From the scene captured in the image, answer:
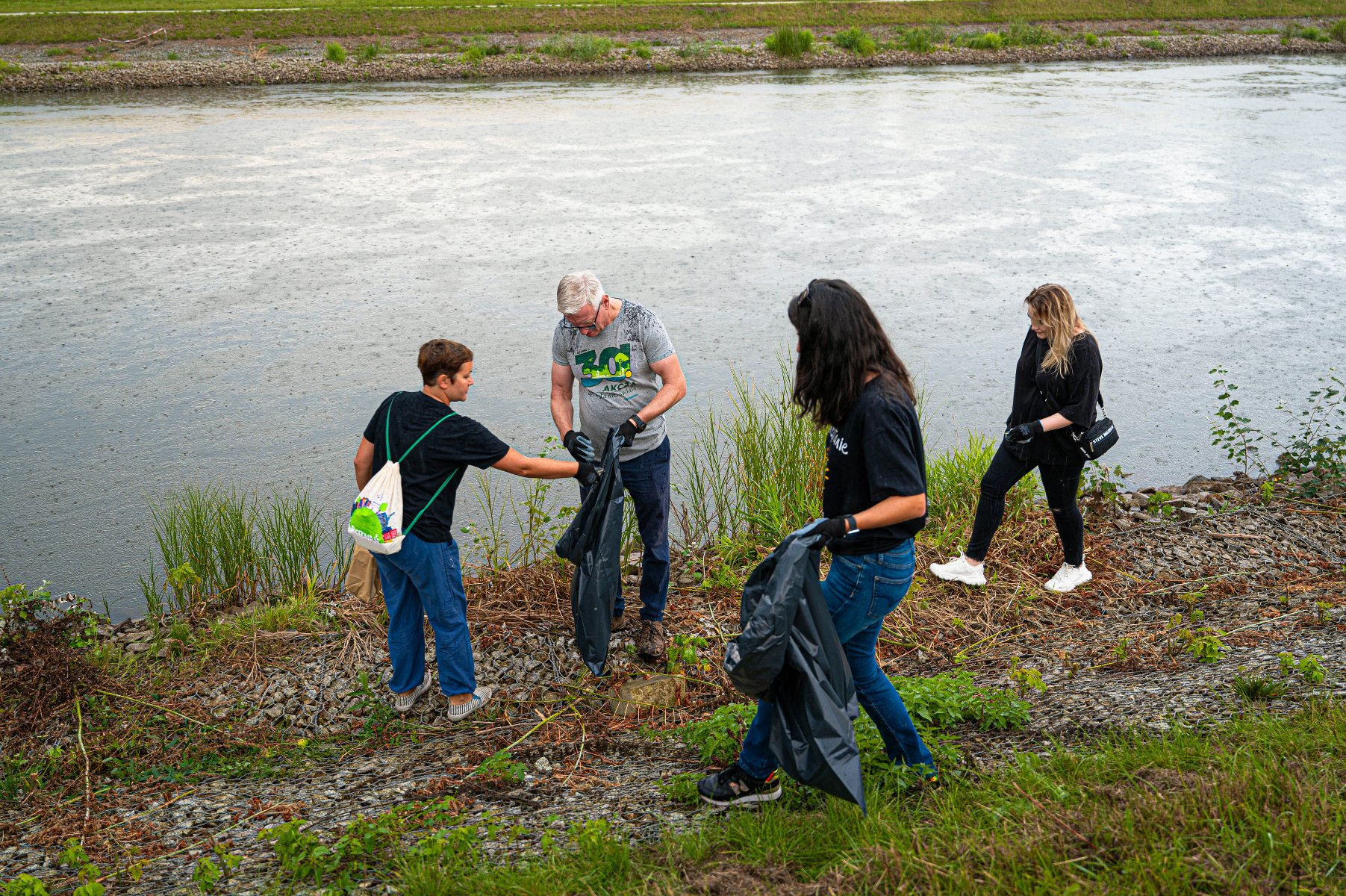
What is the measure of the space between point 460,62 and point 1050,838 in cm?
3062

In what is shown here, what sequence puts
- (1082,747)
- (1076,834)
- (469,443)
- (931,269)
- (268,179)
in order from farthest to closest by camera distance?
(268,179) < (931,269) < (469,443) < (1082,747) < (1076,834)

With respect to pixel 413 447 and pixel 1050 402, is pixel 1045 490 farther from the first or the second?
pixel 413 447

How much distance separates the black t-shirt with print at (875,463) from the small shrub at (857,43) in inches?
1228

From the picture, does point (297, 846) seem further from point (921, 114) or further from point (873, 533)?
point (921, 114)

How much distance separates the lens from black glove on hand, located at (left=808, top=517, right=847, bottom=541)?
308cm

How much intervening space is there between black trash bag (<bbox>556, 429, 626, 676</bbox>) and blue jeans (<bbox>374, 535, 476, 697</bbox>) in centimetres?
47

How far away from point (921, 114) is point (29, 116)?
1869 centimetres

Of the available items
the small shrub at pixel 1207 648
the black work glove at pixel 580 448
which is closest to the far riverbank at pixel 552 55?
the black work glove at pixel 580 448

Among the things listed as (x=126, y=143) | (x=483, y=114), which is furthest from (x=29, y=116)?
(x=483, y=114)

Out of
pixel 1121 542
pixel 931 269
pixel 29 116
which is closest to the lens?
pixel 1121 542

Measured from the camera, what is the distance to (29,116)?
21.7 metres

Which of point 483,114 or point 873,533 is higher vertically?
point 483,114

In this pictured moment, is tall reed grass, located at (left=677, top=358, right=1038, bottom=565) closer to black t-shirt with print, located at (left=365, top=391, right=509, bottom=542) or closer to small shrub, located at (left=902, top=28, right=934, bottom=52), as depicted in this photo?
black t-shirt with print, located at (left=365, top=391, right=509, bottom=542)

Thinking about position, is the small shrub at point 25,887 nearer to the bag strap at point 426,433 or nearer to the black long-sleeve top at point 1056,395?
the bag strap at point 426,433
